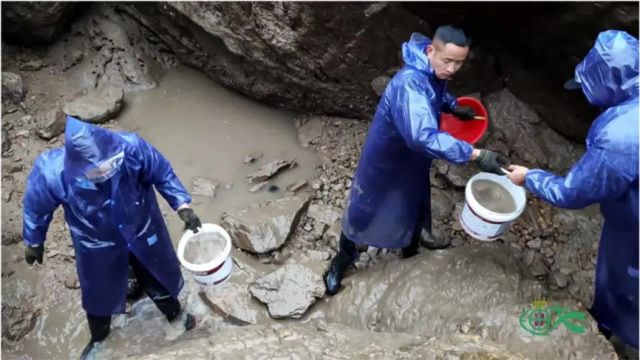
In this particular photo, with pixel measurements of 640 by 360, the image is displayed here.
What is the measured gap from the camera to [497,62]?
14.3 ft

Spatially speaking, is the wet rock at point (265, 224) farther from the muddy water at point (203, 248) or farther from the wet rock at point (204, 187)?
the muddy water at point (203, 248)

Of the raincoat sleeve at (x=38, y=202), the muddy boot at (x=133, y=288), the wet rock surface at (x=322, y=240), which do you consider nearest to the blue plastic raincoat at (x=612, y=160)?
the wet rock surface at (x=322, y=240)

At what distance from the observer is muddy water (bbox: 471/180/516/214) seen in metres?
3.37

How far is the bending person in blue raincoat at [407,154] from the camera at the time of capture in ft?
9.61

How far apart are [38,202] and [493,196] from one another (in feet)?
7.58

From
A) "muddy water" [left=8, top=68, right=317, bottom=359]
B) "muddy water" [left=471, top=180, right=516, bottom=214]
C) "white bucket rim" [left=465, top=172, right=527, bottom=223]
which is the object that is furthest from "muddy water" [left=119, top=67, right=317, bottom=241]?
"white bucket rim" [left=465, top=172, right=527, bottom=223]

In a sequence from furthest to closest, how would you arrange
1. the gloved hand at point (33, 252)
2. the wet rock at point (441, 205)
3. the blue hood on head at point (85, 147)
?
the wet rock at point (441, 205) → the gloved hand at point (33, 252) → the blue hood on head at point (85, 147)

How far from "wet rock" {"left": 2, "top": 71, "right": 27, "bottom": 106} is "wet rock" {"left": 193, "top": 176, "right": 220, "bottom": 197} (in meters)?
1.70

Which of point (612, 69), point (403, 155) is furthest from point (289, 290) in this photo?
point (612, 69)

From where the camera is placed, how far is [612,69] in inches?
108

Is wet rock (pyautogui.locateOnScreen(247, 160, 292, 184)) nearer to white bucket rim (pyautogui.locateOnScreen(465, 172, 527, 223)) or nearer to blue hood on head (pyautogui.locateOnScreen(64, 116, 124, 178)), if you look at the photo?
blue hood on head (pyautogui.locateOnScreen(64, 116, 124, 178))

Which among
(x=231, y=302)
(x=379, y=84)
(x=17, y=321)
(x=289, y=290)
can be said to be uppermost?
(x=379, y=84)

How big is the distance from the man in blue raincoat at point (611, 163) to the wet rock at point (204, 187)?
2527 millimetres

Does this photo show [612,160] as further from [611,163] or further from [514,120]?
[514,120]
